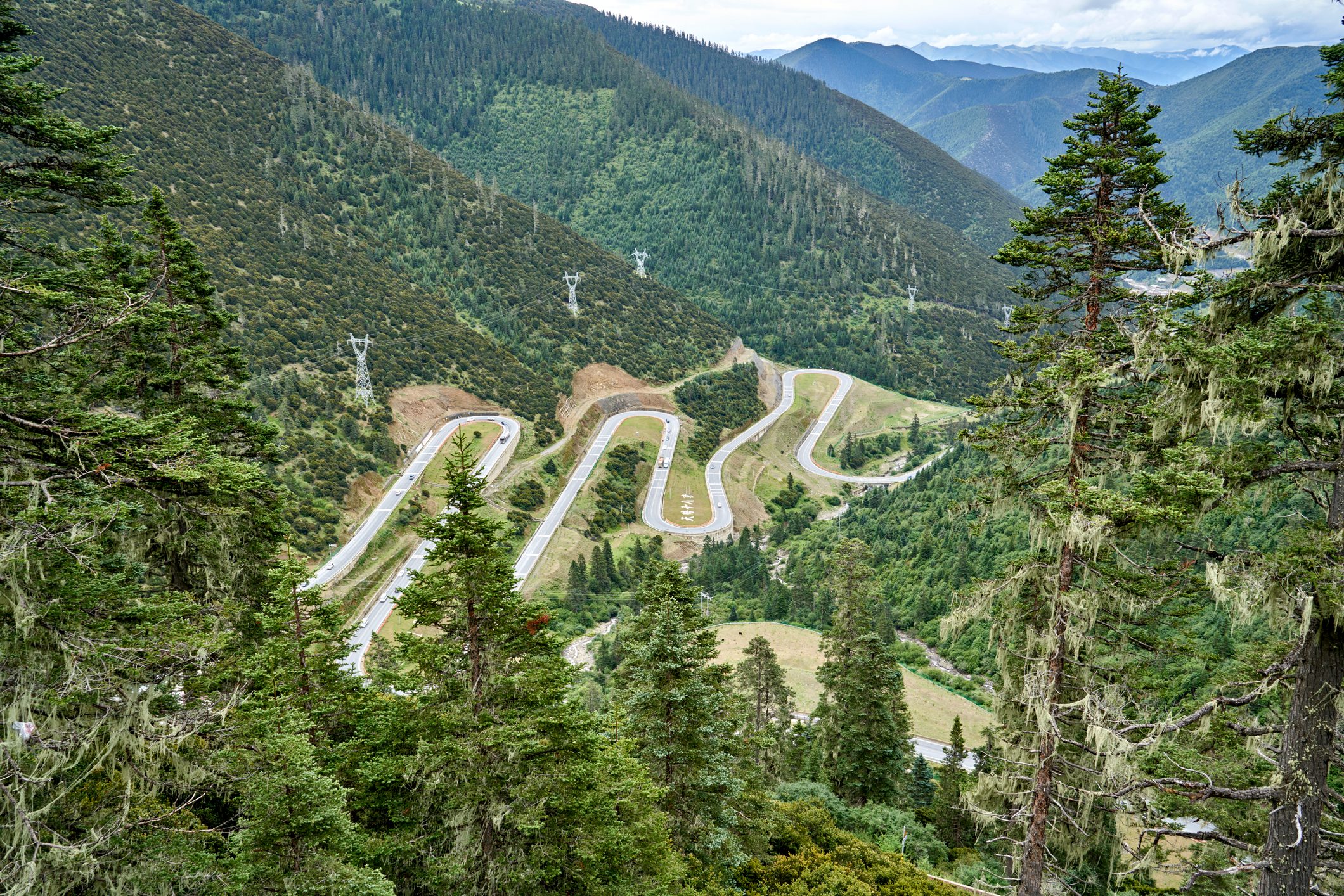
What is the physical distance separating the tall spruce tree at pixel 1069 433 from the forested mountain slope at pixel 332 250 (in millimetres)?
63339

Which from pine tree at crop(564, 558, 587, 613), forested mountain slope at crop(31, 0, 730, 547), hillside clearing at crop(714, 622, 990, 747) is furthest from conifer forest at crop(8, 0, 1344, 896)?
forested mountain slope at crop(31, 0, 730, 547)

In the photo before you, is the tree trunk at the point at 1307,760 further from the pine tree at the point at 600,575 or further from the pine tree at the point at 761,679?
the pine tree at the point at 600,575

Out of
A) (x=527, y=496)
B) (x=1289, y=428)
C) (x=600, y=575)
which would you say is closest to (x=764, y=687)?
(x=1289, y=428)

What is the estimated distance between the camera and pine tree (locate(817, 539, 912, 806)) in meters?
33.3

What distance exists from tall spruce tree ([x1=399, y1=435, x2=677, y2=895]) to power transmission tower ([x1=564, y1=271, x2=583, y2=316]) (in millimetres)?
103019

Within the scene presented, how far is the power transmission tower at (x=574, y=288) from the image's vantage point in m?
113

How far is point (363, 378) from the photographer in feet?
253

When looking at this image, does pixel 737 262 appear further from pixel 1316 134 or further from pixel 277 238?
pixel 1316 134

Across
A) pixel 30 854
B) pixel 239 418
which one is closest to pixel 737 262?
pixel 239 418

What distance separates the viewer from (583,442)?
95.6m

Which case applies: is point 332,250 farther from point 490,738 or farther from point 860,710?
point 490,738

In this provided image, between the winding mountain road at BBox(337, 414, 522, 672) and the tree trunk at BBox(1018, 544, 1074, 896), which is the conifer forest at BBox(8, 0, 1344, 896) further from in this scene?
the winding mountain road at BBox(337, 414, 522, 672)

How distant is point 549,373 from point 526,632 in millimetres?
91973

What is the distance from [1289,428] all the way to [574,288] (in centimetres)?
10936
